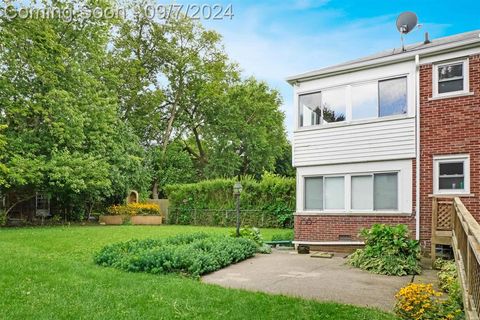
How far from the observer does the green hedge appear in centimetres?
2095

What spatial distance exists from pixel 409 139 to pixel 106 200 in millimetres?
19980

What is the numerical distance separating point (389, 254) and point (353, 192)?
10.6ft

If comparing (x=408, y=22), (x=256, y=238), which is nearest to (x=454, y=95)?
(x=408, y=22)

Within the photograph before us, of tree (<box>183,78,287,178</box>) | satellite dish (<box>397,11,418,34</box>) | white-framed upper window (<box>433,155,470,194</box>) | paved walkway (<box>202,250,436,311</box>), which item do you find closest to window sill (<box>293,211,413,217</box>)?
white-framed upper window (<box>433,155,470,194</box>)

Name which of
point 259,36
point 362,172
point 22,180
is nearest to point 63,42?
point 22,180

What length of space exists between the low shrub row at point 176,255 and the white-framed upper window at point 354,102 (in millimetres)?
4592

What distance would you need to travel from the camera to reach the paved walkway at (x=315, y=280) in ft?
22.2

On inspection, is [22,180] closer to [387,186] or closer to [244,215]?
[244,215]

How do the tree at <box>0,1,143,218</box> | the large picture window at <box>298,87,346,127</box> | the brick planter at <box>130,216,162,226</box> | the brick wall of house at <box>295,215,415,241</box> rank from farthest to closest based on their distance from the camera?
the brick planter at <box>130,216,162,226</box> → the tree at <box>0,1,143,218</box> → the large picture window at <box>298,87,346,127</box> → the brick wall of house at <box>295,215,415,241</box>

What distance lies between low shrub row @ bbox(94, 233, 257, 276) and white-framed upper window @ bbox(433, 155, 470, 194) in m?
5.02

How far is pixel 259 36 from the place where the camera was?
17797 mm

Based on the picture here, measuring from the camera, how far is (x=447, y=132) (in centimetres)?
1082

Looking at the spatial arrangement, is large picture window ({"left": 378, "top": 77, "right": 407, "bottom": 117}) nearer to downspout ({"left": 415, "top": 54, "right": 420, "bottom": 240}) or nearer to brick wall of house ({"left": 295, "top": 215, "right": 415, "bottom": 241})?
downspout ({"left": 415, "top": 54, "right": 420, "bottom": 240})

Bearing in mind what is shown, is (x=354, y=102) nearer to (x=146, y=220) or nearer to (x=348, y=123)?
(x=348, y=123)
